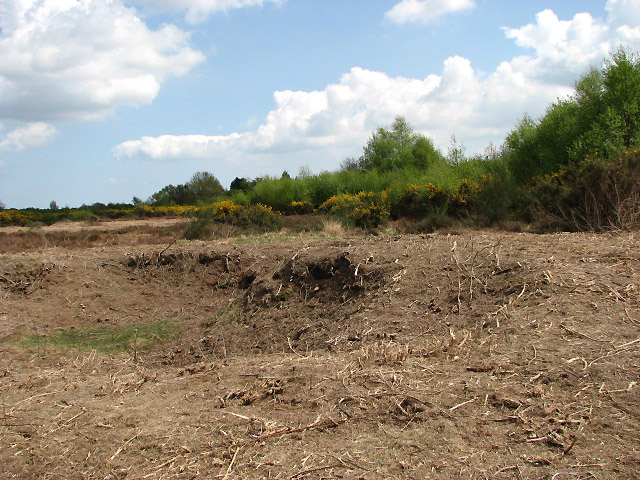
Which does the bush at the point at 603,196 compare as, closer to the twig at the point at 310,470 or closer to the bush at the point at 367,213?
the bush at the point at 367,213

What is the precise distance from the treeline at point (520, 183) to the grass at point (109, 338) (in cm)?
721

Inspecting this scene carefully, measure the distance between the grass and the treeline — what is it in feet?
23.7

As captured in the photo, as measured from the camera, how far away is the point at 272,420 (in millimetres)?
3568

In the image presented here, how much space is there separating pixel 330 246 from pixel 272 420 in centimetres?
562

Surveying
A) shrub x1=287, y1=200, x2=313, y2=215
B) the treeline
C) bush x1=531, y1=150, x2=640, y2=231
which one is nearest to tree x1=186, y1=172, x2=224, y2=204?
the treeline

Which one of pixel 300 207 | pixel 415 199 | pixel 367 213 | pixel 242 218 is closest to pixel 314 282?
pixel 367 213

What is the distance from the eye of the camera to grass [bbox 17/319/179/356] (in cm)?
737

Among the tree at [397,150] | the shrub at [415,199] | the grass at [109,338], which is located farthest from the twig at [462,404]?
the tree at [397,150]

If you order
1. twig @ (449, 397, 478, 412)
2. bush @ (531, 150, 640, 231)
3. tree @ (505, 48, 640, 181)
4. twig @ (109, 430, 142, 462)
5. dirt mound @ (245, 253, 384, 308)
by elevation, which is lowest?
twig @ (109, 430, 142, 462)

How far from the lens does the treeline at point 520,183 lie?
33.8ft

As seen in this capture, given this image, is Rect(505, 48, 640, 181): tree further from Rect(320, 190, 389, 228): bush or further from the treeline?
Rect(320, 190, 389, 228): bush

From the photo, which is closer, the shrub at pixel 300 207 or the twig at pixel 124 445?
the twig at pixel 124 445

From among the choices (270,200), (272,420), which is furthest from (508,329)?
(270,200)

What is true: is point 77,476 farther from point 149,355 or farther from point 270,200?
point 270,200
